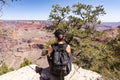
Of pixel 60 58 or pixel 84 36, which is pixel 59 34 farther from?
pixel 84 36

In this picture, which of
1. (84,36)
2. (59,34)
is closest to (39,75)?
(59,34)

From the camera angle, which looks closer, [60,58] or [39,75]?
[60,58]

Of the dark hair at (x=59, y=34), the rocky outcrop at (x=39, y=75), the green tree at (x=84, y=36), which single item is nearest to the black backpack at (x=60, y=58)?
the dark hair at (x=59, y=34)

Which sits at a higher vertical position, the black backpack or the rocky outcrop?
the black backpack

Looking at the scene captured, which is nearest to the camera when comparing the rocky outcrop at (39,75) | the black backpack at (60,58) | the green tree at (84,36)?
the black backpack at (60,58)

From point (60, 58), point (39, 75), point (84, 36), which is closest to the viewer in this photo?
point (60, 58)

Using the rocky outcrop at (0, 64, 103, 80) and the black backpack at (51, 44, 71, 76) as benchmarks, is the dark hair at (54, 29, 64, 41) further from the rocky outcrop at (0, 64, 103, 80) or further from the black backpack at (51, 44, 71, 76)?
the rocky outcrop at (0, 64, 103, 80)

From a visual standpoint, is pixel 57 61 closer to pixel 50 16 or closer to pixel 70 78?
pixel 70 78

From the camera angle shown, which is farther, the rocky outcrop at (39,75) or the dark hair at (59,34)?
the rocky outcrop at (39,75)

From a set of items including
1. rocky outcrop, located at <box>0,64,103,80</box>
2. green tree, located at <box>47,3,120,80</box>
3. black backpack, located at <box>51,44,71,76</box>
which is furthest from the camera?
green tree, located at <box>47,3,120,80</box>

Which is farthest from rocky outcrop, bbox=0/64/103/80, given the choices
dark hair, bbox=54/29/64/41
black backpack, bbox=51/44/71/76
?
dark hair, bbox=54/29/64/41

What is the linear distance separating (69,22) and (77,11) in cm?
170

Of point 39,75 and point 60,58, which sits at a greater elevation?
point 60,58

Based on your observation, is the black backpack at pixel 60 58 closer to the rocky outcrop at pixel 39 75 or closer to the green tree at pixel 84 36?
the rocky outcrop at pixel 39 75
